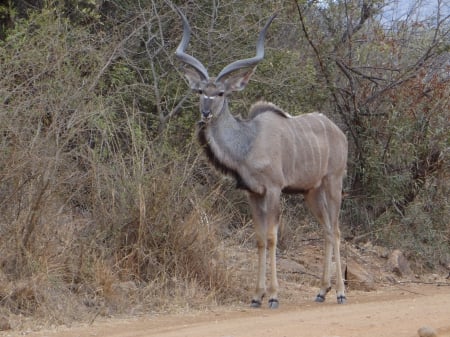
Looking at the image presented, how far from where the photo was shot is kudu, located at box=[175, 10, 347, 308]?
8453 millimetres

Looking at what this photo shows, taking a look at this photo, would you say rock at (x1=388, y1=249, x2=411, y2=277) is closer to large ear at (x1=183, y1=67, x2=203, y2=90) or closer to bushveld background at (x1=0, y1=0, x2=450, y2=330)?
bushveld background at (x1=0, y1=0, x2=450, y2=330)

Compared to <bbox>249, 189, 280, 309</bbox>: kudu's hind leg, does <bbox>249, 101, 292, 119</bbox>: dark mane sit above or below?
above

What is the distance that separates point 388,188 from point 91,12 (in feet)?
13.7

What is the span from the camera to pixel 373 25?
40.4 ft

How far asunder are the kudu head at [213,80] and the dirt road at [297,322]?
5.98ft

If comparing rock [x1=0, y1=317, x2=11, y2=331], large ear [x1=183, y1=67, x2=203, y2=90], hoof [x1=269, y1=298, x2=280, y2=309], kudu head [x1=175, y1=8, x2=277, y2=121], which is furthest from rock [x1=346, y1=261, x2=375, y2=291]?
rock [x1=0, y1=317, x2=11, y2=331]

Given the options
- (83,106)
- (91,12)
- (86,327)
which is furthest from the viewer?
(91,12)

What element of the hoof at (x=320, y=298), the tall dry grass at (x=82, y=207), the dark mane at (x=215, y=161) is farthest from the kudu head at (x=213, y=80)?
the hoof at (x=320, y=298)

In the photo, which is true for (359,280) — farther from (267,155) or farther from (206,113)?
(206,113)

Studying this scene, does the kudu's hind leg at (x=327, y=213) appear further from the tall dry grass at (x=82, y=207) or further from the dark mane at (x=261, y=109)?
the tall dry grass at (x=82, y=207)

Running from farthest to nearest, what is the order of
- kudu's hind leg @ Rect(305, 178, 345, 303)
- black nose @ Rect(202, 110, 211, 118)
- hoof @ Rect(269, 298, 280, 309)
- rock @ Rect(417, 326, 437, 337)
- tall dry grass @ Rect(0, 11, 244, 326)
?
1. kudu's hind leg @ Rect(305, 178, 345, 303)
2. black nose @ Rect(202, 110, 211, 118)
3. hoof @ Rect(269, 298, 280, 309)
4. tall dry grass @ Rect(0, 11, 244, 326)
5. rock @ Rect(417, 326, 437, 337)

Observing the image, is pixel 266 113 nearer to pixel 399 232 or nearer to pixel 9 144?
pixel 9 144

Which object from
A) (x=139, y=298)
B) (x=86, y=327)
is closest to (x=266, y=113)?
(x=139, y=298)

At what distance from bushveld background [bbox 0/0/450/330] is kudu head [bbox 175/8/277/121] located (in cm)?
68
